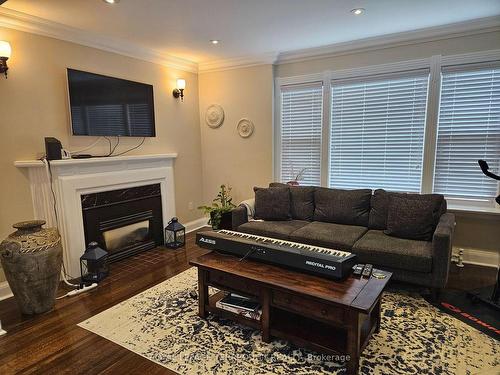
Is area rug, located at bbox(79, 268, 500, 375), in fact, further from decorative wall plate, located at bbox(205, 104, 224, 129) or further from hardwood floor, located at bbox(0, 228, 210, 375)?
decorative wall plate, located at bbox(205, 104, 224, 129)

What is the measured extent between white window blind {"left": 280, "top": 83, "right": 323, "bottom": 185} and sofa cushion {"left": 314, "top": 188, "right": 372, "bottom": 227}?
68 cm

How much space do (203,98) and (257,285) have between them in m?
3.67

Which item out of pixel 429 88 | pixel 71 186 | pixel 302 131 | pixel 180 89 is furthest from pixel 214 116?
pixel 429 88

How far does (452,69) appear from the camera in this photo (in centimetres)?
339

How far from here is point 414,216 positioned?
2.96m

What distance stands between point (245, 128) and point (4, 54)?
9.53ft

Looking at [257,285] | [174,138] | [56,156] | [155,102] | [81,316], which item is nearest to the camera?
[257,285]

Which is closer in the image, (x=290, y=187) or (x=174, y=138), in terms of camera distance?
(x=290, y=187)

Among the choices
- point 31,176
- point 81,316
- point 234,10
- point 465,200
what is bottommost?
point 81,316

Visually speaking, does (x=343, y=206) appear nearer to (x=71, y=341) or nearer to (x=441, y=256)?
(x=441, y=256)

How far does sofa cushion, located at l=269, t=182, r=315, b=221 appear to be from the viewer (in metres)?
3.81

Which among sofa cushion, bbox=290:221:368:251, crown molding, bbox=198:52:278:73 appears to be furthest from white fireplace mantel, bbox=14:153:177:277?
sofa cushion, bbox=290:221:368:251

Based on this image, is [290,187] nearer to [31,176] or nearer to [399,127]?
[399,127]

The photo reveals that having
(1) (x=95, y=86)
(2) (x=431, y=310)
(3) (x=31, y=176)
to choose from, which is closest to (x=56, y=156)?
(3) (x=31, y=176)
